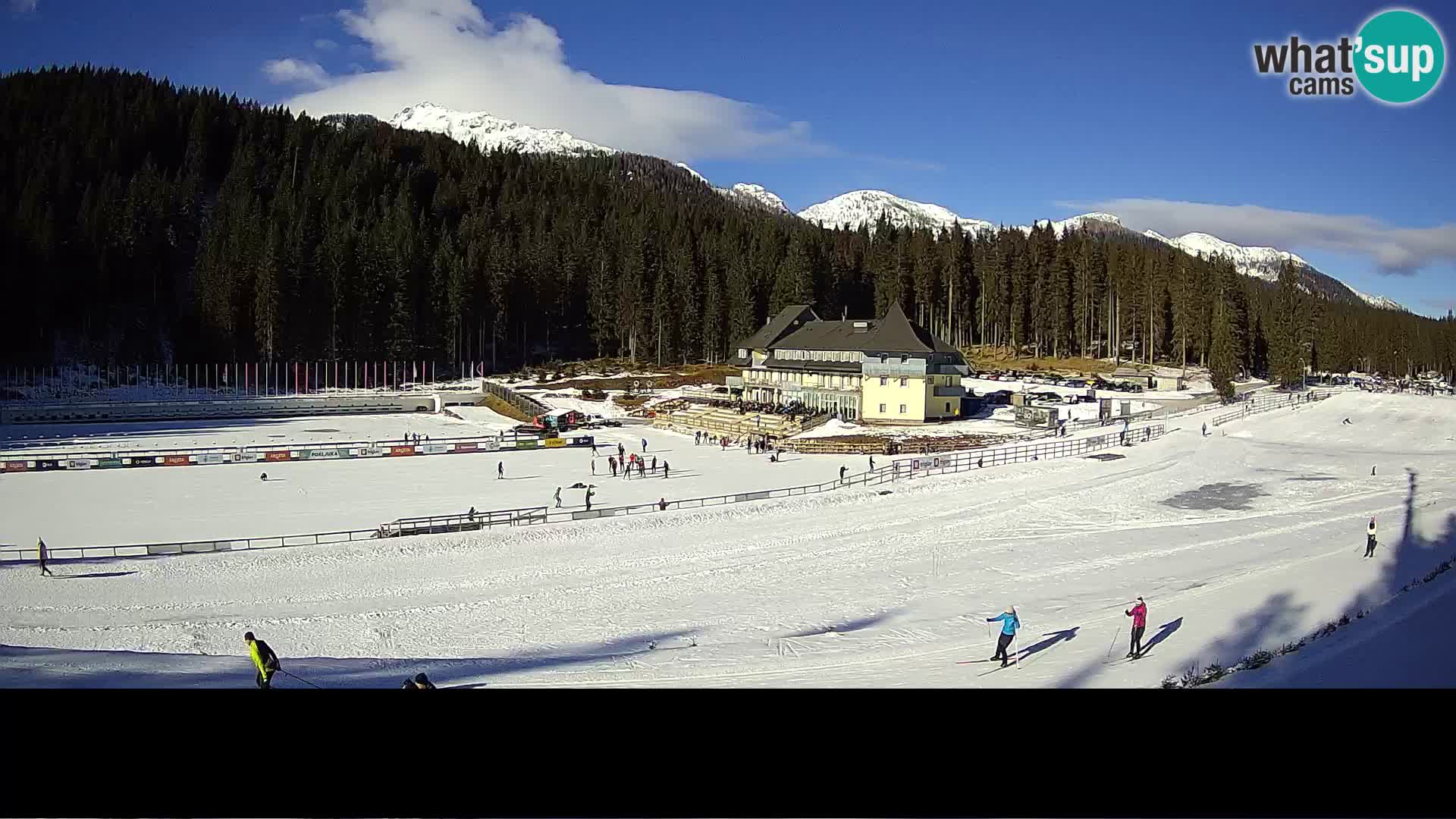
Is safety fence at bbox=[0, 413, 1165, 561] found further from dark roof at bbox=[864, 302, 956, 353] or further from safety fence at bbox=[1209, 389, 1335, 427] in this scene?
dark roof at bbox=[864, 302, 956, 353]

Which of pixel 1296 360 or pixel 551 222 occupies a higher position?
pixel 551 222

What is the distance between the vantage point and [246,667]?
1109 centimetres

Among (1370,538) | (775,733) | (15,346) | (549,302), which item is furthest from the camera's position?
(549,302)

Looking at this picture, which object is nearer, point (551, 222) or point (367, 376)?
point (367, 376)

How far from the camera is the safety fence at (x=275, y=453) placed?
31.0 meters

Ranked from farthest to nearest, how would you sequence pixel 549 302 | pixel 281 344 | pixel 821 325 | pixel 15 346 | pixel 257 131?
pixel 257 131
pixel 549 302
pixel 281 344
pixel 15 346
pixel 821 325

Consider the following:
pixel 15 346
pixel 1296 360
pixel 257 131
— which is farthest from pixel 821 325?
pixel 257 131

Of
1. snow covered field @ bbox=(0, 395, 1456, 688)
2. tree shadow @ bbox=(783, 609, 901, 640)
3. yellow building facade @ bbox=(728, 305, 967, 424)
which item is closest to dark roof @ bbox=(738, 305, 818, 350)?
yellow building facade @ bbox=(728, 305, 967, 424)

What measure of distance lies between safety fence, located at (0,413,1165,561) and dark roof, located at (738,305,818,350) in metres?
22.5

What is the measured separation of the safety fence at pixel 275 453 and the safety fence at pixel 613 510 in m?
13.6

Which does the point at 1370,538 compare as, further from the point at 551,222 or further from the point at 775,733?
the point at 551,222

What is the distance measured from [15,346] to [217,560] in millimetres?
56431

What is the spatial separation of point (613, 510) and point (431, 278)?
58200 millimetres

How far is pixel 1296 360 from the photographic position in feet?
172
